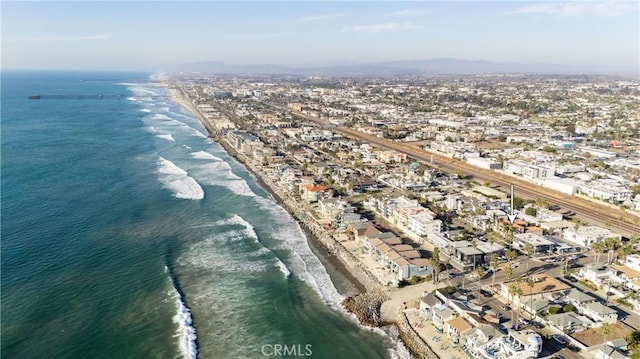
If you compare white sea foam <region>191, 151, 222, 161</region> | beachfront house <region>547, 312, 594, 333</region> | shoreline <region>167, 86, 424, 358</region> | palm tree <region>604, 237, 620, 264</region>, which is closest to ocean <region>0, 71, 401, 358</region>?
shoreline <region>167, 86, 424, 358</region>

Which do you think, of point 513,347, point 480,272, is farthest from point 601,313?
point 480,272

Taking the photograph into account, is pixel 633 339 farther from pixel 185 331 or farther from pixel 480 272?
pixel 185 331

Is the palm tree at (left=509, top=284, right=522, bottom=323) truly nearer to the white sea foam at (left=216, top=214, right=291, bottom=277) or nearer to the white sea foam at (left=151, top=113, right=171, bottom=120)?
the white sea foam at (left=216, top=214, right=291, bottom=277)

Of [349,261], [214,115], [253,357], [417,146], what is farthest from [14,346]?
[214,115]

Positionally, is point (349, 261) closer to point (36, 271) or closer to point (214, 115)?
point (36, 271)

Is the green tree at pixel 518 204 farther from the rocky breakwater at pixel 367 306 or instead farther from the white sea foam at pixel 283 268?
the white sea foam at pixel 283 268

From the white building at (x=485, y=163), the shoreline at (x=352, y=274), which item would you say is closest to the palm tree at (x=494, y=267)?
the shoreline at (x=352, y=274)
